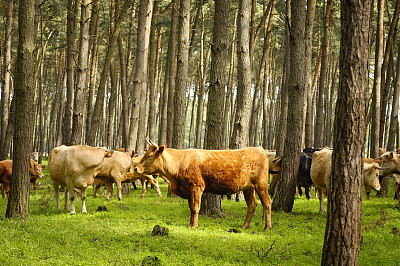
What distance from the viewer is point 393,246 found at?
769 centimetres

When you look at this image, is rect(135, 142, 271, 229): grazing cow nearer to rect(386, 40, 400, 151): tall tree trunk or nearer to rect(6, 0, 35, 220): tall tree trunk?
rect(6, 0, 35, 220): tall tree trunk

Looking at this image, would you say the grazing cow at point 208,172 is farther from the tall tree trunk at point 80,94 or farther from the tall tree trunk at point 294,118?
the tall tree trunk at point 80,94

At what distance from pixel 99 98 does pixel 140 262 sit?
1055 cm

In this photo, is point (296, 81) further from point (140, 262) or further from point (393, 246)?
point (140, 262)

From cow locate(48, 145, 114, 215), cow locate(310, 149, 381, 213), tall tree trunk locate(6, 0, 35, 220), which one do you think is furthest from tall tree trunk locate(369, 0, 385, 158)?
tall tree trunk locate(6, 0, 35, 220)

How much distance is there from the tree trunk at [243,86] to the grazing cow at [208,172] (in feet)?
9.56

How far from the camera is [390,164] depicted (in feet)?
41.7

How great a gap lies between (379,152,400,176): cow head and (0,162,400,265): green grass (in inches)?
76.6

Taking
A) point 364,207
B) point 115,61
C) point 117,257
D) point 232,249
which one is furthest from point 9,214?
point 115,61

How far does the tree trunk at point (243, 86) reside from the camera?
40.4 ft

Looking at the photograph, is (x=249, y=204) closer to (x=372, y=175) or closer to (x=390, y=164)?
(x=372, y=175)

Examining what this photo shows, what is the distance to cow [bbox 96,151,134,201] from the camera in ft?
44.1

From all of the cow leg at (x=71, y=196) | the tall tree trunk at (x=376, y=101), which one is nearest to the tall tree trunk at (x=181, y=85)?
the cow leg at (x=71, y=196)

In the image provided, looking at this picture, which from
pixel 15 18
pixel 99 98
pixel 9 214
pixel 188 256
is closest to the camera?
pixel 188 256
